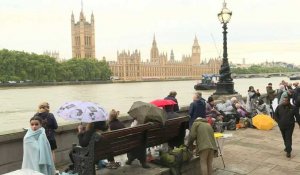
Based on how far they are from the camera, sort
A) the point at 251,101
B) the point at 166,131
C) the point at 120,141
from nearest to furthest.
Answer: the point at 120,141 → the point at 166,131 → the point at 251,101

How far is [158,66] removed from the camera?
16888cm

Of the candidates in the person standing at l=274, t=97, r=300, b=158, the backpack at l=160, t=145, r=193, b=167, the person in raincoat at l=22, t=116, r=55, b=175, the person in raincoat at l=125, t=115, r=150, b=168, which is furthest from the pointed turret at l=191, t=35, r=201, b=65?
the person in raincoat at l=22, t=116, r=55, b=175

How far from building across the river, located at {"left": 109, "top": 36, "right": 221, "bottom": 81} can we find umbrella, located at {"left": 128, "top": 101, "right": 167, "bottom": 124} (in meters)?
146

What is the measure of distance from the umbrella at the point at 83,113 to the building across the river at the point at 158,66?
14662cm

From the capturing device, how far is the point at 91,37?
17025 centimetres

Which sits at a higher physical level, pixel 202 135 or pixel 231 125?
pixel 202 135

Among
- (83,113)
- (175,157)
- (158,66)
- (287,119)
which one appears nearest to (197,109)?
(287,119)

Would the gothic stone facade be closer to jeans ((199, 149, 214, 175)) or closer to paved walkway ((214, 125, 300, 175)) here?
paved walkway ((214, 125, 300, 175))

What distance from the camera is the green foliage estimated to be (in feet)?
302

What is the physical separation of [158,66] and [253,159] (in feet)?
531

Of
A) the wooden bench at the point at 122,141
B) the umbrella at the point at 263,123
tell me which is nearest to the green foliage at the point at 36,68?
the umbrella at the point at 263,123

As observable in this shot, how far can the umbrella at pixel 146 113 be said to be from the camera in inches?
248

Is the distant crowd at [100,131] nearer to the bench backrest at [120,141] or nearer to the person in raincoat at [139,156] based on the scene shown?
the person in raincoat at [139,156]

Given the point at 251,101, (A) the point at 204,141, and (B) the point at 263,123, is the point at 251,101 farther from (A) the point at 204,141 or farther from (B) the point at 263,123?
(A) the point at 204,141
